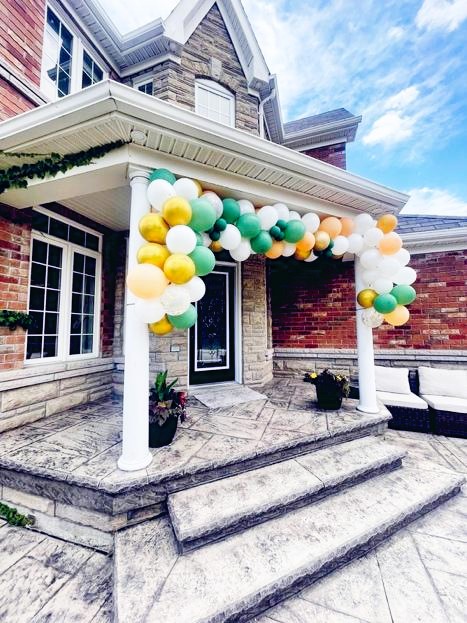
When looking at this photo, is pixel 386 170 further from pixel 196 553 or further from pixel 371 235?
pixel 196 553

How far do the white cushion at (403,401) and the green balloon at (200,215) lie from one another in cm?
396

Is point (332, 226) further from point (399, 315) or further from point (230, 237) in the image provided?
point (230, 237)

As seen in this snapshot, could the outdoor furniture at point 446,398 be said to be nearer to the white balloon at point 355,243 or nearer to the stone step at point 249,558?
the stone step at point 249,558

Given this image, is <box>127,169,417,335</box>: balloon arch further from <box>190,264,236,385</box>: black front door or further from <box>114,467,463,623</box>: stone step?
<box>190,264,236,385</box>: black front door

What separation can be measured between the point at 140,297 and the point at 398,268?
2.88 m

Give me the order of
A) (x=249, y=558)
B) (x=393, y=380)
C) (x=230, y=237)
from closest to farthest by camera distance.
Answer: (x=249, y=558) < (x=230, y=237) < (x=393, y=380)

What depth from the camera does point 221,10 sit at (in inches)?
211

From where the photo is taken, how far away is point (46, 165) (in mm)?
2520

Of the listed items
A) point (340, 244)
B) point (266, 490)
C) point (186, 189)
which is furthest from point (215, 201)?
point (266, 490)

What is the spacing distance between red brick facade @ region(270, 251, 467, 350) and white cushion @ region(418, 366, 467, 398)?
61 cm

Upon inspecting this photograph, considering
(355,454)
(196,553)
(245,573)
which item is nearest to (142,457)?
(196,553)

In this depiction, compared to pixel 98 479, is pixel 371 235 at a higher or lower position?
higher

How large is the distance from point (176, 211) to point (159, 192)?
25 centimetres

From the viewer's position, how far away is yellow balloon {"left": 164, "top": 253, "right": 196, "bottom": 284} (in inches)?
78.0
